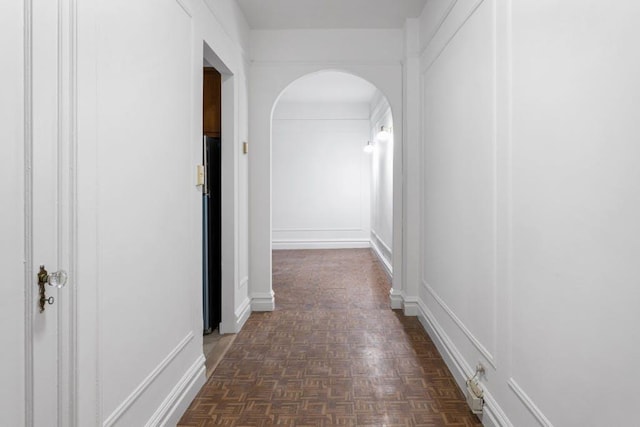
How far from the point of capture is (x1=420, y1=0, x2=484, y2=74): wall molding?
2777 mm

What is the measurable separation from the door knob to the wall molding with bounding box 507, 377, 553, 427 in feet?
5.93

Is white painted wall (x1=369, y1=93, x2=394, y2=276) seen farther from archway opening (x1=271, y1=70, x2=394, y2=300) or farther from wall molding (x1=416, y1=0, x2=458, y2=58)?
Answer: wall molding (x1=416, y1=0, x2=458, y2=58)

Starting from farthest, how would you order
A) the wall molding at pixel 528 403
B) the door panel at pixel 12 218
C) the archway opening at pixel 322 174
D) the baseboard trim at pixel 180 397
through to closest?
the archway opening at pixel 322 174 → the baseboard trim at pixel 180 397 → the wall molding at pixel 528 403 → the door panel at pixel 12 218

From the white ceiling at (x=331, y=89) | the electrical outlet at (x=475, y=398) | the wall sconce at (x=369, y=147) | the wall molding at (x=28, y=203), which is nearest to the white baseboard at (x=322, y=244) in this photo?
the wall sconce at (x=369, y=147)

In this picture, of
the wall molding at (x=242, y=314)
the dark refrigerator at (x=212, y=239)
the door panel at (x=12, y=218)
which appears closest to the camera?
the door panel at (x=12, y=218)

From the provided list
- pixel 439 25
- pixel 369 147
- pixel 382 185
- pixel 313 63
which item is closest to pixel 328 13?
pixel 313 63

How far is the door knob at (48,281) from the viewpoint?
133 cm

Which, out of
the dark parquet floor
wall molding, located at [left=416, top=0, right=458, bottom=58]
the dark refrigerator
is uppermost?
wall molding, located at [left=416, top=0, right=458, bottom=58]

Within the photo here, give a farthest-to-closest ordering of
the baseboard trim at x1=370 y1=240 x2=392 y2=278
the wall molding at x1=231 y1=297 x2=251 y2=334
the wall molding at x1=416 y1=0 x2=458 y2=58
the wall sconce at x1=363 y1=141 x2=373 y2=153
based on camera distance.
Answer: the wall sconce at x1=363 y1=141 x2=373 y2=153 < the baseboard trim at x1=370 y1=240 x2=392 y2=278 < the wall molding at x1=231 y1=297 x2=251 y2=334 < the wall molding at x1=416 y1=0 x2=458 y2=58

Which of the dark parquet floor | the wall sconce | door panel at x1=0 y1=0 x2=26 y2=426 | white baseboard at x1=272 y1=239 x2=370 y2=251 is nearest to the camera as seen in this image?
door panel at x1=0 y1=0 x2=26 y2=426

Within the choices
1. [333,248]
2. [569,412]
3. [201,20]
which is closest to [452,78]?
[201,20]

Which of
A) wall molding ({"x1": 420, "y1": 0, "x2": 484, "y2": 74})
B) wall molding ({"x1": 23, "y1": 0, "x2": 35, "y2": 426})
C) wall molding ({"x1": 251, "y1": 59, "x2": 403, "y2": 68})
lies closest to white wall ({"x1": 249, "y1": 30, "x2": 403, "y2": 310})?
wall molding ({"x1": 251, "y1": 59, "x2": 403, "y2": 68})

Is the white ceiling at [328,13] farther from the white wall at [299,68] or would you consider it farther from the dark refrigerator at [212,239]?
the dark refrigerator at [212,239]

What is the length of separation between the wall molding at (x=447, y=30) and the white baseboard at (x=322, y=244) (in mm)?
5774
